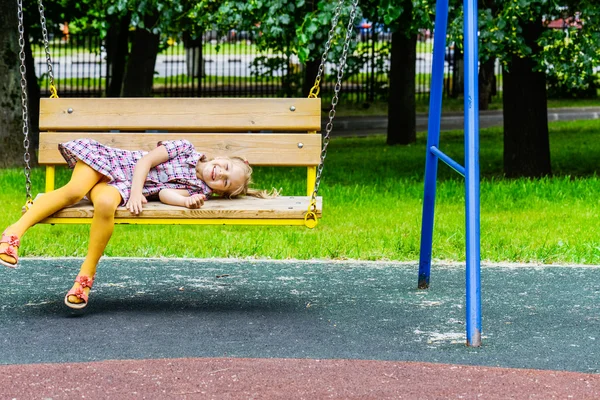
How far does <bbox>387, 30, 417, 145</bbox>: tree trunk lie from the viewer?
50.2ft

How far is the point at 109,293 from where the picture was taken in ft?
18.2

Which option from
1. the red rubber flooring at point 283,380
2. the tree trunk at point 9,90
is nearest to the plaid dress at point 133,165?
the red rubber flooring at point 283,380

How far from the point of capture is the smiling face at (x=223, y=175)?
5.00 m

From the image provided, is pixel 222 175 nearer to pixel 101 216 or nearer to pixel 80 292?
pixel 101 216

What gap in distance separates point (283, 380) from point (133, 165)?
159 cm

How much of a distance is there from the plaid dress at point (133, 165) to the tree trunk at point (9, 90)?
6230 mm

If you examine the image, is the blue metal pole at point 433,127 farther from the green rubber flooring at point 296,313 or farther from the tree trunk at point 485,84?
the tree trunk at point 485,84

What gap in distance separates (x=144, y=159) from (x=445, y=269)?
212 cm

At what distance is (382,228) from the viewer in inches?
304

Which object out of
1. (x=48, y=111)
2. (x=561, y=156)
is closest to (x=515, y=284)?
(x=48, y=111)

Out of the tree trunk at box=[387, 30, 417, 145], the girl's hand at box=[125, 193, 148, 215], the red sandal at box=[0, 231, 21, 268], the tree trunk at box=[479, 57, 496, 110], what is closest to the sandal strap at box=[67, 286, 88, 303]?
the red sandal at box=[0, 231, 21, 268]

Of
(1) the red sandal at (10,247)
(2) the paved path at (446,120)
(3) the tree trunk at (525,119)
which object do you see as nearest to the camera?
(1) the red sandal at (10,247)

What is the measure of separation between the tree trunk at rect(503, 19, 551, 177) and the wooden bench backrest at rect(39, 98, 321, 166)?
6.16m

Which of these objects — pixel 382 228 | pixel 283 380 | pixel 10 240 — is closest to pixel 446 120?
pixel 382 228
